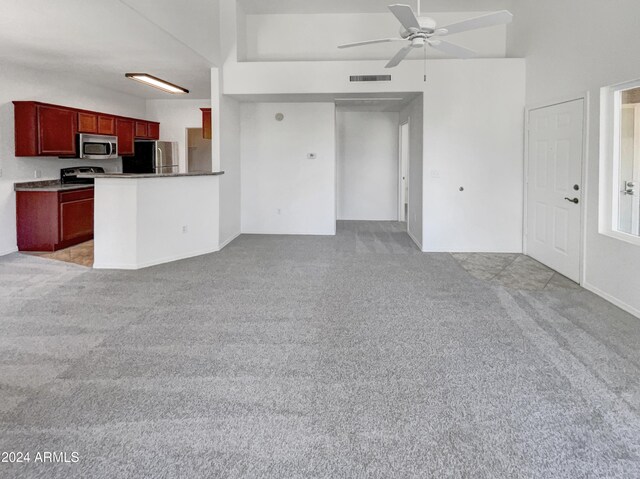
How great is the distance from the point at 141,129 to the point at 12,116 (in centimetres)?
288

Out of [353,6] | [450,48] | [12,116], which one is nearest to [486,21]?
[450,48]

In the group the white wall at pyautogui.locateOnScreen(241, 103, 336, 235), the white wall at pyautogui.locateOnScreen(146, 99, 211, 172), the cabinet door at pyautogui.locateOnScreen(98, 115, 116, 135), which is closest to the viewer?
the cabinet door at pyautogui.locateOnScreen(98, 115, 116, 135)

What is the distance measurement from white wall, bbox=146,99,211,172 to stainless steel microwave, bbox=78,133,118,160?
1.72 meters

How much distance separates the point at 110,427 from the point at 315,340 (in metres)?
1.48

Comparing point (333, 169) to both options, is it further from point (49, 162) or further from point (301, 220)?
point (49, 162)

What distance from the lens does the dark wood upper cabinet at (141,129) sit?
345 inches

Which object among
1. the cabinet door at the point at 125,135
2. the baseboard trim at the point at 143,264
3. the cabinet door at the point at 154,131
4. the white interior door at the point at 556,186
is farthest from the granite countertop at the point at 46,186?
the white interior door at the point at 556,186

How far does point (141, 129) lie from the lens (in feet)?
29.2

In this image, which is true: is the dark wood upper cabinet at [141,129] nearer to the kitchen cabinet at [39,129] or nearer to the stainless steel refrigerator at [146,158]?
the stainless steel refrigerator at [146,158]

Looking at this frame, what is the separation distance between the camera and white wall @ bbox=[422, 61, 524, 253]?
21.0 feet

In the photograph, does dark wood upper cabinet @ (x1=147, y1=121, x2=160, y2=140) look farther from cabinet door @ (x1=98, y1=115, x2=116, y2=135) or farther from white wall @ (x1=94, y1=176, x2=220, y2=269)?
white wall @ (x1=94, y1=176, x2=220, y2=269)

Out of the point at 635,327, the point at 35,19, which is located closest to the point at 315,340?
the point at 635,327

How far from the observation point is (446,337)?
3.33m

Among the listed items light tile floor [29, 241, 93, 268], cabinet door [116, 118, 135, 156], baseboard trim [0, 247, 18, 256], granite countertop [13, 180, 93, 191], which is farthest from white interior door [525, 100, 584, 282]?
baseboard trim [0, 247, 18, 256]
